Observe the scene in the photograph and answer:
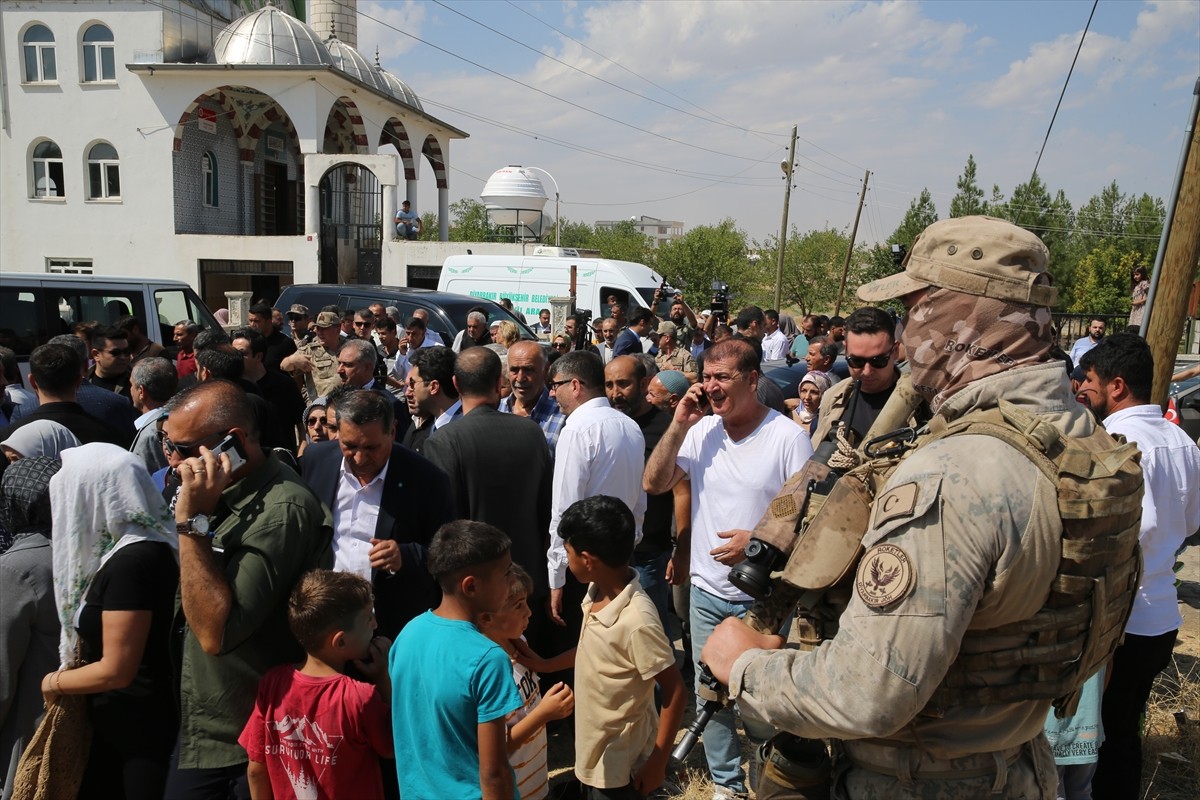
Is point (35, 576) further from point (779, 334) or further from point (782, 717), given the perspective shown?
point (779, 334)

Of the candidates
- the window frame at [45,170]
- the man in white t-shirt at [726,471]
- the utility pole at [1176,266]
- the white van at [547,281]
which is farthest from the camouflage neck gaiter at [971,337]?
the window frame at [45,170]

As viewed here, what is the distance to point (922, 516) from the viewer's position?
1.57 meters

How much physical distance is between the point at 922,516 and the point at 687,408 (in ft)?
6.99

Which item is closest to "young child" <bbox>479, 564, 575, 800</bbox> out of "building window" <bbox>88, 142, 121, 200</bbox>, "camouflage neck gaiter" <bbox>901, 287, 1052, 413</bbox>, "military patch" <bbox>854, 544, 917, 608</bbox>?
"military patch" <bbox>854, 544, 917, 608</bbox>

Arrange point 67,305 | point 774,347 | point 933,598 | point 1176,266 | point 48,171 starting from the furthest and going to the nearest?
point 48,171 < point 774,347 < point 67,305 < point 1176,266 < point 933,598

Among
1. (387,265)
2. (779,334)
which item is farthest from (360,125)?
(779,334)

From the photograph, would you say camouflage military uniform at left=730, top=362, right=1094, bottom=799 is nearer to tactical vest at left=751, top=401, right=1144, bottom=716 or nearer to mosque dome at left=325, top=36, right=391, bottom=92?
tactical vest at left=751, top=401, right=1144, bottom=716

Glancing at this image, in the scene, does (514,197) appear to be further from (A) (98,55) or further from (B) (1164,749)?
(B) (1164,749)

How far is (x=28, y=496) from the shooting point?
287 cm

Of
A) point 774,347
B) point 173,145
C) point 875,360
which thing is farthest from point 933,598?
point 173,145

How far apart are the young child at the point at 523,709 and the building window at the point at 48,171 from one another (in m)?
27.0

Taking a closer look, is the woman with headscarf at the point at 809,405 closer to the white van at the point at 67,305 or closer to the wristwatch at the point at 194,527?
the wristwatch at the point at 194,527

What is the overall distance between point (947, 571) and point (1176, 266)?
507 cm

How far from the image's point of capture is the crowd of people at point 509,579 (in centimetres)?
164
